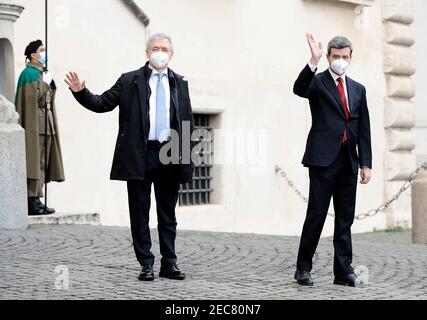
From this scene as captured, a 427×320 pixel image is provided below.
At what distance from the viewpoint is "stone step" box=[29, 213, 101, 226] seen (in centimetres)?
1328

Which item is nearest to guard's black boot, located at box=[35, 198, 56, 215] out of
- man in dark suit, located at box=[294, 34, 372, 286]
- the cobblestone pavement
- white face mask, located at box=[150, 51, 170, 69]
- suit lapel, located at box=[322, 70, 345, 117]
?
the cobblestone pavement

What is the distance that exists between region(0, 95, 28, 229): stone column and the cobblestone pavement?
254 mm

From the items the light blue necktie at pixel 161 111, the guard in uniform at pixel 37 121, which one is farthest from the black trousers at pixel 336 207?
the guard in uniform at pixel 37 121

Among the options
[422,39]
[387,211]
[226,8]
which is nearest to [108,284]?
[226,8]

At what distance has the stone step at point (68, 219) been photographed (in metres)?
13.3

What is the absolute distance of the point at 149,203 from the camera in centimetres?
896

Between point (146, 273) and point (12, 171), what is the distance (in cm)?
417

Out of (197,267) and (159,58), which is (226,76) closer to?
(197,267)

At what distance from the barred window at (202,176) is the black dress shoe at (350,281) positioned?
25.7 ft

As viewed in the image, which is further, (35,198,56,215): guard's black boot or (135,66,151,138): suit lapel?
(35,198,56,215): guard's black boot

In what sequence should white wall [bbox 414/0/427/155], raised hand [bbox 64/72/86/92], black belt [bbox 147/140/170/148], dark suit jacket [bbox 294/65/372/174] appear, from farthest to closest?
white wall [bbox 414/0/427/155], black belt [bbox 147/140/170/148], dark suit jacket [bbox 294/65/372/174], raised hand [bbox 64/72/86/92]

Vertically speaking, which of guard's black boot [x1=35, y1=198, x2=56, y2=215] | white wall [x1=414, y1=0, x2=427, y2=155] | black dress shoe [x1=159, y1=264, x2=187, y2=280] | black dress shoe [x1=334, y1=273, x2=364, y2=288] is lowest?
black dress shoe [x1=334, y1=273, x2=364, y2=288]

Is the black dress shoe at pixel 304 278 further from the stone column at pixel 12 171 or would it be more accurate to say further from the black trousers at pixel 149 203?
the stone column at pixel 12 171

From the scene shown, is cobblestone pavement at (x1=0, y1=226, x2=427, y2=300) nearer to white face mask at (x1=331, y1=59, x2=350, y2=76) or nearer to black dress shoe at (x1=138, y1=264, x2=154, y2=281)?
black dress shoe at (x1=138, y1=264, x2=154, y2=281)
